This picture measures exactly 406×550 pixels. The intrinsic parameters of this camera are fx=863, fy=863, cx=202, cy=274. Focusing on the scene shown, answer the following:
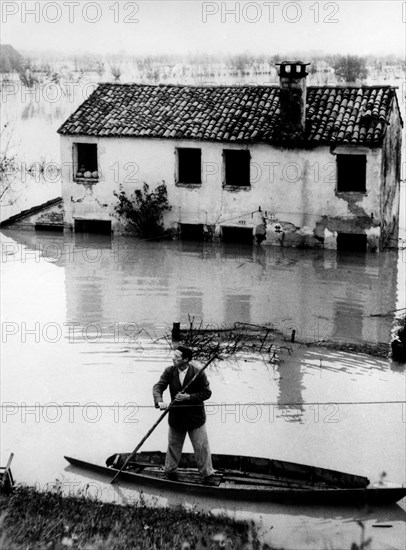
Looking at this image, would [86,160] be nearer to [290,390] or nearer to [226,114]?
[226,114]

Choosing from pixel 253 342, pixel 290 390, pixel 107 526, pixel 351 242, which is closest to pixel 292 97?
pixel 351 242

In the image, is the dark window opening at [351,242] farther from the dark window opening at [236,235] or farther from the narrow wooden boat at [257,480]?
the narrow wooden boat at [257,480]

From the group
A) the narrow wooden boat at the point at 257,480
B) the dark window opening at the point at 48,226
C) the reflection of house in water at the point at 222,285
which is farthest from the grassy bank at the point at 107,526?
the dark window opening at the point at 48,226

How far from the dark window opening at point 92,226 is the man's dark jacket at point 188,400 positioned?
641 inches

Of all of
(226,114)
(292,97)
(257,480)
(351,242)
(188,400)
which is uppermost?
(292,97)

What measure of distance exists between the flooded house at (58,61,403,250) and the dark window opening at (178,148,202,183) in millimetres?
30

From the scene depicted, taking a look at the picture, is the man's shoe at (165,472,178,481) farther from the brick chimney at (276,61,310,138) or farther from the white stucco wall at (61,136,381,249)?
the brick chimney at (276,61,310,138)

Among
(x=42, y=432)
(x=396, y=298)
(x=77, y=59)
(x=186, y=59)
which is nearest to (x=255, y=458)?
(x=42, y=432)

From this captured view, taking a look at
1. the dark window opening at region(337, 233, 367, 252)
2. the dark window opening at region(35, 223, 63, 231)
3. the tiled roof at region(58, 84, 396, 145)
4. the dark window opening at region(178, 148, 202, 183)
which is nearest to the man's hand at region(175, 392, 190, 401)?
the tiled roof at region(58, 84, 396, 145)

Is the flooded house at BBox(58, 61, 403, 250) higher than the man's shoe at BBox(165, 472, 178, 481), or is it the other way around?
the flooded house at BBox(58, 61, 403, 250)

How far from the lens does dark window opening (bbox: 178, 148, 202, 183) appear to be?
2436cm

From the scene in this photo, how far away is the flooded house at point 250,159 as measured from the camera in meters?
23.1

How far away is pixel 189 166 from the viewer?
24.5 metres

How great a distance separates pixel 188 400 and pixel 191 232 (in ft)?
50.8
